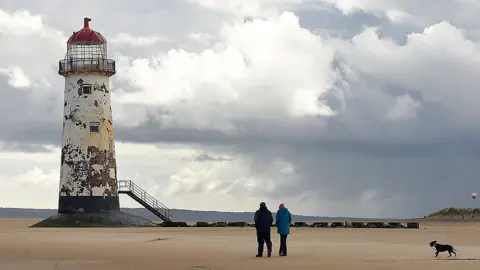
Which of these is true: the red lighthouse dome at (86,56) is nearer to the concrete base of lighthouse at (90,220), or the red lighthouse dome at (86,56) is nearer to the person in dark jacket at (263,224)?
the concrete base of lighthouse at (90,220)

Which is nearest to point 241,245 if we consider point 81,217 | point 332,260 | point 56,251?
point 56,251

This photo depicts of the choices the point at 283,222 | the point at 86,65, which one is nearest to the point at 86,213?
the point at 86,65

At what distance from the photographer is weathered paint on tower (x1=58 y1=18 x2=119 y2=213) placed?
51125 mm

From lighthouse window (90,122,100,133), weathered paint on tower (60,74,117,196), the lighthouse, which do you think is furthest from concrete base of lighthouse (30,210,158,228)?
lighthouse window (90,122,100,133)

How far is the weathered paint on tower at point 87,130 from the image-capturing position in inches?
2013

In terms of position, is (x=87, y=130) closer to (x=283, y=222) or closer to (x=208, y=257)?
(x=283, y=222)

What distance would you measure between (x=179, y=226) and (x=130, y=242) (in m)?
24.1

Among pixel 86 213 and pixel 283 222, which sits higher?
pixel 86 213

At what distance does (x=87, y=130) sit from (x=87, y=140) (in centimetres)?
56

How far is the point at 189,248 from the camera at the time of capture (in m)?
27.9

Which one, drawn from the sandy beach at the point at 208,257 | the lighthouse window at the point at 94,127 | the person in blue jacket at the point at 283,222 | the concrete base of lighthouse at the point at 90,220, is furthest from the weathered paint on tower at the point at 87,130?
the person in blue jacket at the point at 283,222

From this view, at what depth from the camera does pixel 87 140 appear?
51281 mm

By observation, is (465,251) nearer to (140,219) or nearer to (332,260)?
(332,260)

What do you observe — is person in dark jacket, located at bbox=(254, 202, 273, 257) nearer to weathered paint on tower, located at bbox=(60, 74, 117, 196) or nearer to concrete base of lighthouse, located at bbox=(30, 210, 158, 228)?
concrete base of lighthouse, located at bbox=(30, 210, 158, 228)
